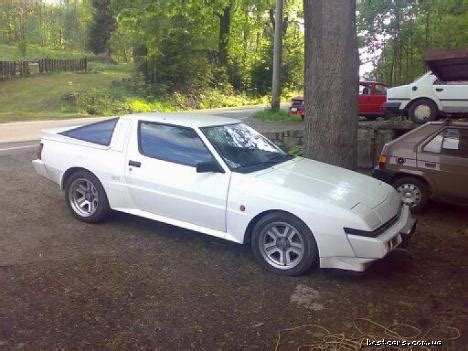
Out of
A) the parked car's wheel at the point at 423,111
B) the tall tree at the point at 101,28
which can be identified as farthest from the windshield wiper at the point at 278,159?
the tall tree at the point at 101,28

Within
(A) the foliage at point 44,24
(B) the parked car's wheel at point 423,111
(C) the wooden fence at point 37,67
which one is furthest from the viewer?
(A) the foliage at point 44,24

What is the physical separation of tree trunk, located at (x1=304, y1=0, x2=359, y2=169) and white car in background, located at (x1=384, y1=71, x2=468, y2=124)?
562 centimetres

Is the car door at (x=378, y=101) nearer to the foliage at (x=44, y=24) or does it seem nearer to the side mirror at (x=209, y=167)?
the side mirror at (x=209, y=167)

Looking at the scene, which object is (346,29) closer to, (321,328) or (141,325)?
(321,328)

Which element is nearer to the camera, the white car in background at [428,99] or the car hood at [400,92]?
the white car in background at [428,99]

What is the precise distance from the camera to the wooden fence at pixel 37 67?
2835 centimetres

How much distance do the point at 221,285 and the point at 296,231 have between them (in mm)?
859

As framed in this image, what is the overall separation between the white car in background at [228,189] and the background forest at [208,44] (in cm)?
624

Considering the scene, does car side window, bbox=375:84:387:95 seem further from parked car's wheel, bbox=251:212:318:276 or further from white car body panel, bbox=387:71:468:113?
parked car's wheel, bbox=251:212:318:276

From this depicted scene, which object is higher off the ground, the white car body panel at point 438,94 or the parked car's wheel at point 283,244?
the white car body panel at point 438,94

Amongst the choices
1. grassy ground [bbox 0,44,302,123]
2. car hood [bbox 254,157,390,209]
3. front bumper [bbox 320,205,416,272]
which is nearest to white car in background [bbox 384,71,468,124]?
grassy ground [bbox 0,44,302,123]

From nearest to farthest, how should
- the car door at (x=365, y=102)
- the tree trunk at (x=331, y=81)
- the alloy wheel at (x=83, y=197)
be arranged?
1. the alloy wheel at (x=83, y=197)
2. the tree trunk at (x=331, y=81)
3. the car door at (x=365, y=102)

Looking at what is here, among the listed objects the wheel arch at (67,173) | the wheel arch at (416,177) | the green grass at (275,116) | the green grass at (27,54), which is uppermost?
the green grass at (27,54)

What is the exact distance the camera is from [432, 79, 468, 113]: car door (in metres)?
11.4
